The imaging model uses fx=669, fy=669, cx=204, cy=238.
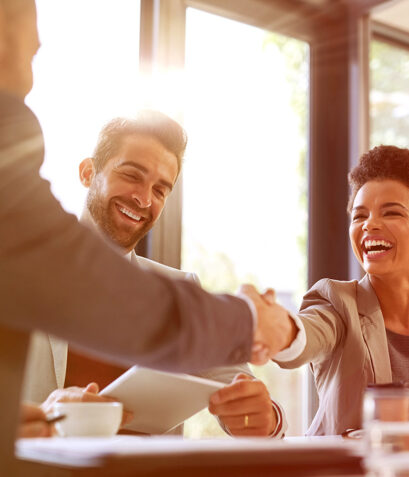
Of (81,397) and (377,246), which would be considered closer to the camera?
(81,397)

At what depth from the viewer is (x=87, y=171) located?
2557 mm

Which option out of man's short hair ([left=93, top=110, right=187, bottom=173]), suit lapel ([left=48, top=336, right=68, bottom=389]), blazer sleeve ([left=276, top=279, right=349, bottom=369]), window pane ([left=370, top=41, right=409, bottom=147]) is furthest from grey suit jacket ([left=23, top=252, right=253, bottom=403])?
window pane ([left=370, top=41, right=409, bottom=147])

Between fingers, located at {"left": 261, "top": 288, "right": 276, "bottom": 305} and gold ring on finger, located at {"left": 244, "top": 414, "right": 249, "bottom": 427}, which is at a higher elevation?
fingers, located at {"left": 261, "top": 288, "right": 276, "bottom": 305}

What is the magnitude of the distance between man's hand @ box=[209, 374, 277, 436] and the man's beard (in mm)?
919

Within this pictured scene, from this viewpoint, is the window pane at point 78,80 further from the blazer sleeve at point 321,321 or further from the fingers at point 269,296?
the fingers at point 269,296

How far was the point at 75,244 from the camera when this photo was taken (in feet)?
2.88

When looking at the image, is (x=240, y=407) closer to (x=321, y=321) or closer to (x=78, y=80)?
(x=321, y=321)

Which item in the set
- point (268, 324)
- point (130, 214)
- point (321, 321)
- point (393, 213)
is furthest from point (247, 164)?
point (268, 324)

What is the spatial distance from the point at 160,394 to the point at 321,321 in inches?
32.7

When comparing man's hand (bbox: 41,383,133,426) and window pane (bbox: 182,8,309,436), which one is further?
window pane (bbox: 182,8,309,436)

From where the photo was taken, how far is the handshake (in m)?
1.27

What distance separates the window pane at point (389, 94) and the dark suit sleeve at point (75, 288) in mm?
3098

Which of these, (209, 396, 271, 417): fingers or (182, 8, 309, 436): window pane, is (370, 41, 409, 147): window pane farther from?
(209, 396, 271, 417): fingers

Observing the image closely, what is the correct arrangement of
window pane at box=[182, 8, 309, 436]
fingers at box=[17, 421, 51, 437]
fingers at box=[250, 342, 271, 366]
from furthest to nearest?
window pane at box=[182, 8, 309, 436], fingers at box=[250, 342, 271, 366], fingers at box=[17, 421, 51, 437]
